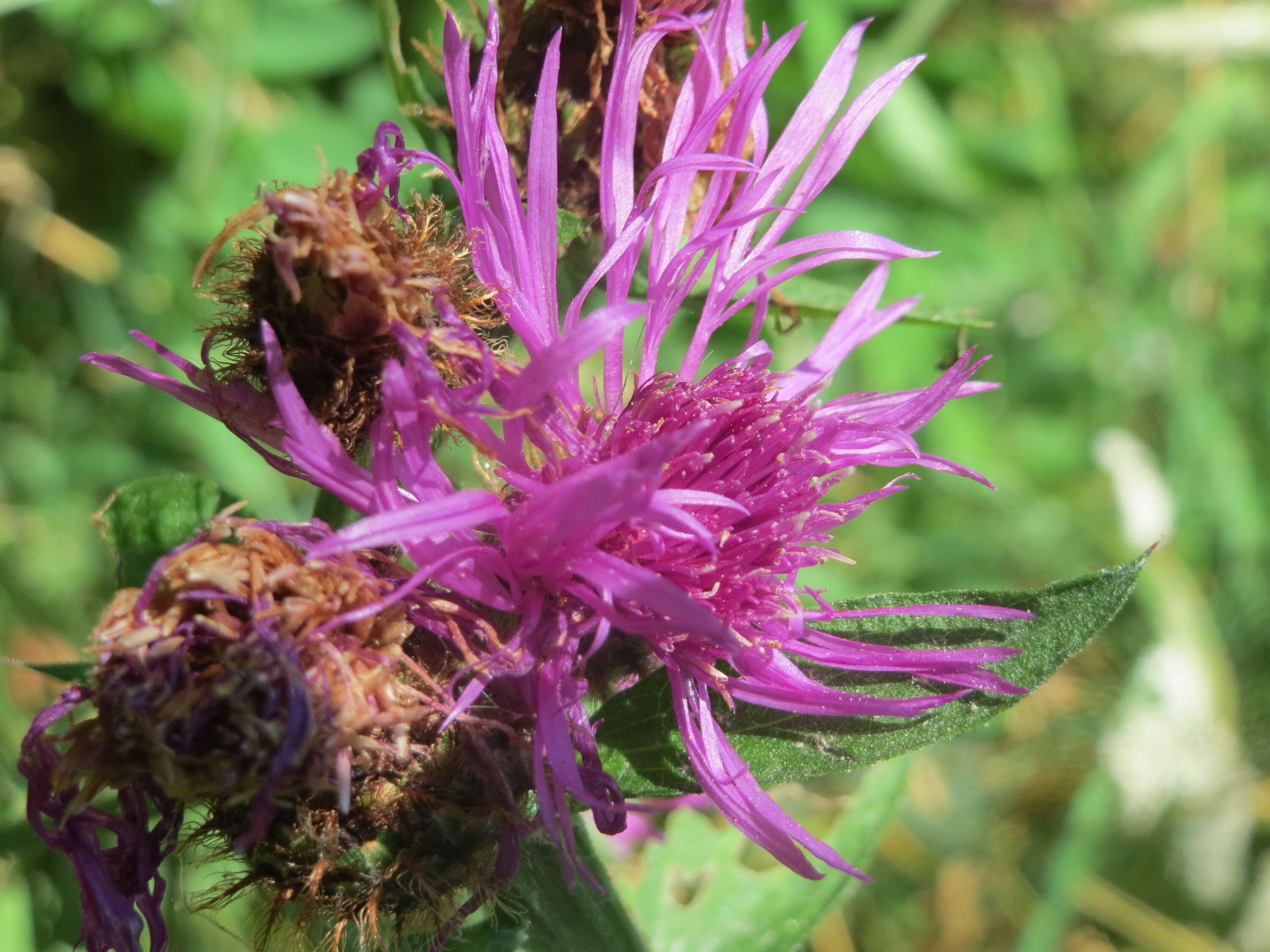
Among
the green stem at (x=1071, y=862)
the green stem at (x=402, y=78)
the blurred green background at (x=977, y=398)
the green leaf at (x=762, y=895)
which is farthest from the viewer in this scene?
the green stem at (x=1071, y=862)

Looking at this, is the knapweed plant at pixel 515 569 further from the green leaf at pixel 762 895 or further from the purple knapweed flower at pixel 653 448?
the green leaf at pixel 762 895

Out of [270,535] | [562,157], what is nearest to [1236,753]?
[562,157]

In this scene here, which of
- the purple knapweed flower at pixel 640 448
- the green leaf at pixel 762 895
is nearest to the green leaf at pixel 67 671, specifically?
the purple knapweed flower at pixel 640 448

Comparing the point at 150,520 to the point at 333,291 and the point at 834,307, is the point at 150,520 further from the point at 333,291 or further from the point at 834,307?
the point at 834,307

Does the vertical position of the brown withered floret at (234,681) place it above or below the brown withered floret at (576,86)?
below

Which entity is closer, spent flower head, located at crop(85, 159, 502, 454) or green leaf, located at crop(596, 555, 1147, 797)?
spent flower head, located at crop(85, 159, 502, 454)

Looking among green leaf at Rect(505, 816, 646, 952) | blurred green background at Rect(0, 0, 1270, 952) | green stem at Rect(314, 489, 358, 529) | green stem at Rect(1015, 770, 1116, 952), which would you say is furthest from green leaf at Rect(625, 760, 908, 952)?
green stem at Rect(1015, 770, 1116, 952)

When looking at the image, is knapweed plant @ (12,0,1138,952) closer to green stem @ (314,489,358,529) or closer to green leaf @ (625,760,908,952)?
green stem @ (314,489,358,529)
